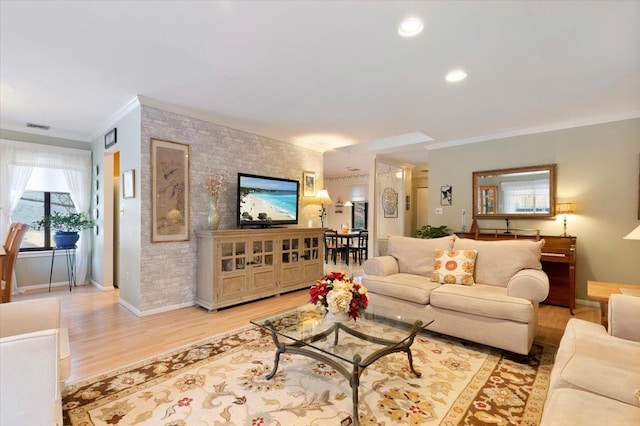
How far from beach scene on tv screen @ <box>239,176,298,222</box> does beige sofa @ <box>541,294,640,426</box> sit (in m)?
3.73

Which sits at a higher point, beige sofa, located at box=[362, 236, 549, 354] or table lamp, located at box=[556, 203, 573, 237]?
table lamp, located at box=[556, 203, 573, 237]

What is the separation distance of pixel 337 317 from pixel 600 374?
144 cm

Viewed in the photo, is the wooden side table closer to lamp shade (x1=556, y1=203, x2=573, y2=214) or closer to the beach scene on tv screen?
lamp shade (x1=556, y1=203, x2=573, y2=214)

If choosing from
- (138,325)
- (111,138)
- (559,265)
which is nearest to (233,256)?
(138,325)

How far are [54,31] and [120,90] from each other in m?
1.07

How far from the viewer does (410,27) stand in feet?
7.07

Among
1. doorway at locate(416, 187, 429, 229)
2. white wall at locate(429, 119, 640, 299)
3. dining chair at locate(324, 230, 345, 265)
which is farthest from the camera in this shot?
doorway at locate(416, 187, 429, 229)

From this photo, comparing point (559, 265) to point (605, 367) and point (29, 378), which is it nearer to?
point (605, 367)

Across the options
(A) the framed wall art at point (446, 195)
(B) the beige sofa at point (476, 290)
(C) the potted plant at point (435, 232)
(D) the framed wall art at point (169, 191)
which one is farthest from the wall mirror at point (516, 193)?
(D) the framed wall art at point (169, 191)

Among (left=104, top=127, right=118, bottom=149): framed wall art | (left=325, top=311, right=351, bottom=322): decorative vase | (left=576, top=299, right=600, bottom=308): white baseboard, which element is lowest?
(left=576, top=299, right=600, bottom=308): white baseboard

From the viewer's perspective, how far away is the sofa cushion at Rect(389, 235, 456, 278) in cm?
350

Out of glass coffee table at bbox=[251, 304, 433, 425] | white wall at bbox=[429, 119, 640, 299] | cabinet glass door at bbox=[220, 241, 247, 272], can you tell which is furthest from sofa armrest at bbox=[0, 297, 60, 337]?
white wall at bbox=[429, 119, 640, 299]

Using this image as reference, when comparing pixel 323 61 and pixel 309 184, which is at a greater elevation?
pixel 323 61

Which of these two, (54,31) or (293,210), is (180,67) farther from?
(293,210)
